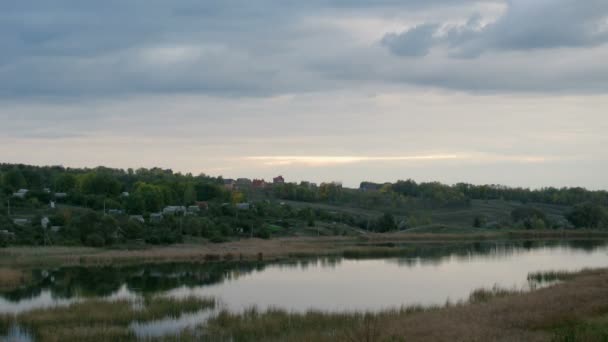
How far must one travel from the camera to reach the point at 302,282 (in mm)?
38844

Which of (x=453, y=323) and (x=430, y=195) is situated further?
(x=430, y=195)

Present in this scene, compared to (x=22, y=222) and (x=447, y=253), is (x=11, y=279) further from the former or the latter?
(x=447, y=253)

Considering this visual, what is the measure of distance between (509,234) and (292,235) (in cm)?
3221

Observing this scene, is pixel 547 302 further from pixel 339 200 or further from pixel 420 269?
pixel 339 200

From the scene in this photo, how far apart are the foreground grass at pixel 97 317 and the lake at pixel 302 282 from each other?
90 cm

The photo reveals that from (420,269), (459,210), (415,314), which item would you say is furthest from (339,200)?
(415,314)

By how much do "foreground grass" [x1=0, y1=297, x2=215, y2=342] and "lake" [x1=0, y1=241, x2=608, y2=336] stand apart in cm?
90

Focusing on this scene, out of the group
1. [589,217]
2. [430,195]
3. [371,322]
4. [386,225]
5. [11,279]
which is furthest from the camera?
[430,195]

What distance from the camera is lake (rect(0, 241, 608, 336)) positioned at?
3042cm

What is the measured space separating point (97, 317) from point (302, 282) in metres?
16.2

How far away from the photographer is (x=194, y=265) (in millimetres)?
50688

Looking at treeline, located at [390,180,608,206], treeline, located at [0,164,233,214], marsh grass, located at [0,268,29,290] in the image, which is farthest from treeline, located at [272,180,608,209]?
marsh grass, located at [0,268,29,290]

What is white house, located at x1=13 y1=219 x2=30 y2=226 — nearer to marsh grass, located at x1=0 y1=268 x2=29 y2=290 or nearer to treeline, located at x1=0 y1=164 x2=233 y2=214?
treeline, located at x1=0 y1=164 x2=233 y2=214

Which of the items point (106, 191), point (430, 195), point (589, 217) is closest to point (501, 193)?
point (430, 195)
